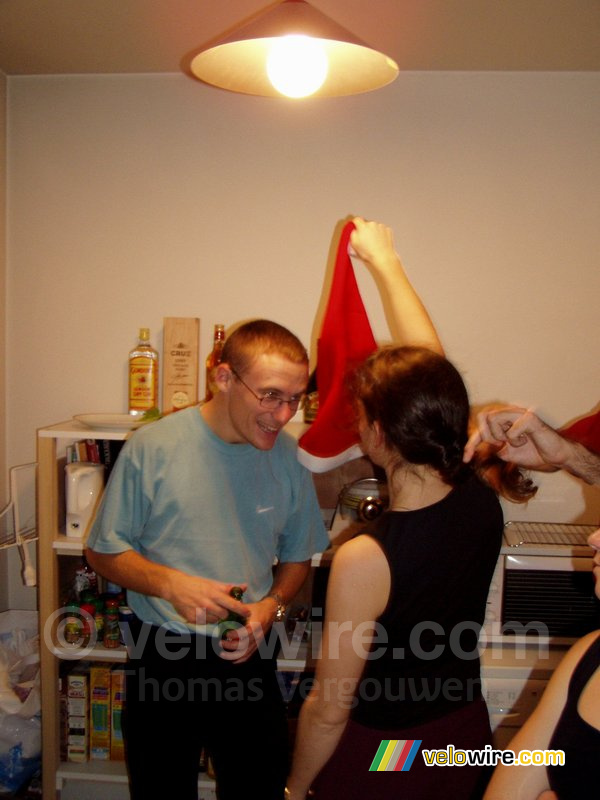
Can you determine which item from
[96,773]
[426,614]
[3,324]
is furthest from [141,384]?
[426,614]

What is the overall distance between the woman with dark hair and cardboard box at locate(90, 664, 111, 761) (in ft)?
3.85

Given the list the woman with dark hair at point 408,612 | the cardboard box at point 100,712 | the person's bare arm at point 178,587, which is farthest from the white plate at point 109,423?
the woman with dark hair at point 408,612

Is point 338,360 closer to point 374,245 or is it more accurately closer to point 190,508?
point 374,245

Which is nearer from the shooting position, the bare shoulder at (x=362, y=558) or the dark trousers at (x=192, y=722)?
the bare shoulder at (x=362, y=558)

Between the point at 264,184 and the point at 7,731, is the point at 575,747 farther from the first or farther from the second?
the point at 264,184

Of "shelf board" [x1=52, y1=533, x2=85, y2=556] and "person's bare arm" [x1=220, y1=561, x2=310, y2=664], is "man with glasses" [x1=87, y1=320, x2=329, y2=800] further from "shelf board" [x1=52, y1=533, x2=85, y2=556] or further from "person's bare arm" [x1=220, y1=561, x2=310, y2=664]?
"shelf board" [x1=52, y1=533, x2=85, y2=556]

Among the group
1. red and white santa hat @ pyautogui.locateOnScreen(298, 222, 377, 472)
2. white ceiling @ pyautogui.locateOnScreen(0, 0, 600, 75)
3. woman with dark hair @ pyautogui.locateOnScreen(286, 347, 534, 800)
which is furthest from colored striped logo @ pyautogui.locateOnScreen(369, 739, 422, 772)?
white ceiling @ pyautogui.locateOnScreen(0, 0, 600, 75)

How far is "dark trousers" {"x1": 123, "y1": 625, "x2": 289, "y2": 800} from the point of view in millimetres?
1670

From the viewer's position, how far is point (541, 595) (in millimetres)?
2125

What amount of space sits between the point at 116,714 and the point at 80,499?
0.75 metres

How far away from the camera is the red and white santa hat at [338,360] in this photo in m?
1.73

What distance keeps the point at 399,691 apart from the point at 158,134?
2117 millimetres

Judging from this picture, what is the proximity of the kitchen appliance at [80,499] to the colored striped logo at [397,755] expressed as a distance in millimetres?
1303

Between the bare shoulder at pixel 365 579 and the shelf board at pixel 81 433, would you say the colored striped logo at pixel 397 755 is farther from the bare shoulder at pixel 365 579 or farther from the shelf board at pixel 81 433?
the shelf board at pixel 81 433
